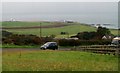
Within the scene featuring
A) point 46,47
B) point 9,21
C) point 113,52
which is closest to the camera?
point 113,52

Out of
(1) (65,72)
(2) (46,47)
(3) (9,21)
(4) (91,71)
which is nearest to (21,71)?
(1) (65,72)

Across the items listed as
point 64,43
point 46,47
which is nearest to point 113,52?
point 46,47

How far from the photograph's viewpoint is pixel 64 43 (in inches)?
2584

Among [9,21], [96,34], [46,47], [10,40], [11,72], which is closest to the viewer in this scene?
[11,72]

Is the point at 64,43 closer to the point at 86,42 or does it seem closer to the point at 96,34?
the point at 86,42

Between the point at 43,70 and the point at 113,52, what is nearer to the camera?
the point at 43,70

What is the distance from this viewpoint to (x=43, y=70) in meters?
16.7

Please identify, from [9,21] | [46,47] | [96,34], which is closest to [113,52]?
[46,47]

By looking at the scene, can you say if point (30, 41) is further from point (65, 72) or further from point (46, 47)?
point (65, 72)

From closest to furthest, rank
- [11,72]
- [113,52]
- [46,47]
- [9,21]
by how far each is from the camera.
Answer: [11,72]
[113,52]
[46,47]
[9,21]

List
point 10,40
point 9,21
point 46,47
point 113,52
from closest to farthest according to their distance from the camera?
point 113,52 → point 46,47 → point 10,40 → point 9,21

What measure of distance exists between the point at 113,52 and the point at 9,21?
108 meters

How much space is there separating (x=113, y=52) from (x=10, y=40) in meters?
35.9

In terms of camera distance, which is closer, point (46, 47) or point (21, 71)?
point (21, 71)
